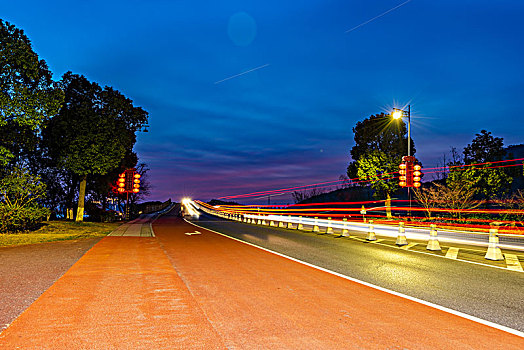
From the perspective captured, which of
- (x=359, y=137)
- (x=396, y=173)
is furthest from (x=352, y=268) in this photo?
(x=359, y=137)

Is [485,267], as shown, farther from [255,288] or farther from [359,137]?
[359,137]

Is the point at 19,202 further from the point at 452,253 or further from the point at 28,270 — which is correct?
the point at 452,253

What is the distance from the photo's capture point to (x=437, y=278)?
28.0ft

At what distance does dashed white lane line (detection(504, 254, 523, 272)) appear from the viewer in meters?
9.88

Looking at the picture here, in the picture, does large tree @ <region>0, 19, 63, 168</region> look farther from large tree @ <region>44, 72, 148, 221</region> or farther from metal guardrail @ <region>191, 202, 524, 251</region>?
metal guardrail @ <region>191, 202, 524, 251</region>

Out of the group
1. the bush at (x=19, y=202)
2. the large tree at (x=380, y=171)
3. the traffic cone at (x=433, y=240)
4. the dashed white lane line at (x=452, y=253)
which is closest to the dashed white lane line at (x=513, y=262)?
the dashed white lane line at (x=452, y=253)

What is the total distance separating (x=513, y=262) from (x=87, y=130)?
2805 centimetres

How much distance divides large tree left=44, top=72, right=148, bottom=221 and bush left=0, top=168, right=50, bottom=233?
7.90m

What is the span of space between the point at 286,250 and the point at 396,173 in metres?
30.5

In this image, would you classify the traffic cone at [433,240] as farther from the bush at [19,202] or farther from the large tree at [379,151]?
the large tree at [379,151]

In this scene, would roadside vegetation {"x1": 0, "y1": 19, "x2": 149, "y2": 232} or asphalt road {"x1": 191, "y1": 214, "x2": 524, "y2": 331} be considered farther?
roadside vegetation {"x1": 0, "y1": 19, "x2": 149, "y2": 232}

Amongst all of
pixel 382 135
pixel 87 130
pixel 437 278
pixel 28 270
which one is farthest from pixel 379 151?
pixel 28 270

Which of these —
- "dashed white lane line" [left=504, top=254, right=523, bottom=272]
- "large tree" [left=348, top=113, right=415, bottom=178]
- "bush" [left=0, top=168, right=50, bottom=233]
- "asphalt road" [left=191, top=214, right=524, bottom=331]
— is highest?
"large tree" [left=348, top=113, right=415, bottom=178]

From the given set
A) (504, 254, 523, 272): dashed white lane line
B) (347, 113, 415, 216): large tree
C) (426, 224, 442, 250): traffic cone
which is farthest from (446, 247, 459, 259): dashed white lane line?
(347, 113, 415, 216): large tree
